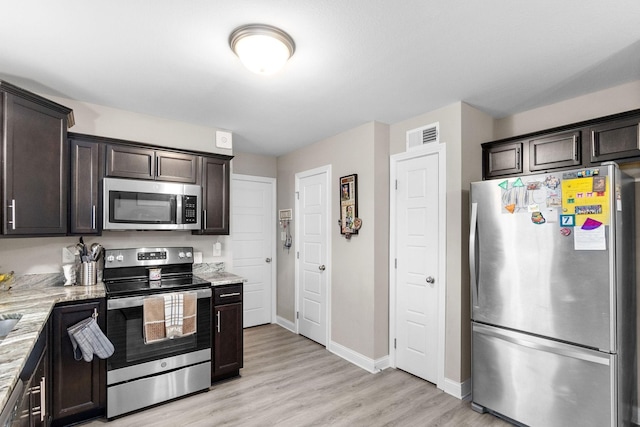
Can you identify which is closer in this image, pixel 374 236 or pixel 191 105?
pixel 191 105

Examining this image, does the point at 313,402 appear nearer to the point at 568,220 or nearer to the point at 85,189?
the point at 568,220

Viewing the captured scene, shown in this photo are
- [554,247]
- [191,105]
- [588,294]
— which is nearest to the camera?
[588,294]

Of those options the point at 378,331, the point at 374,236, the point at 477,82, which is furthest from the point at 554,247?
the point at 378,331

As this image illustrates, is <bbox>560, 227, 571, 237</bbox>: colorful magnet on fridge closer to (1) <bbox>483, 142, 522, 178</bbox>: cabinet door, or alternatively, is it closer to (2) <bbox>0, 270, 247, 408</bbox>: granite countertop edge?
(1) <bbox>483, 142, 522, 178</bbox>: cabinet door

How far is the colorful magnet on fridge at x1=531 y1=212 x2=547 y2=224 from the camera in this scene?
2.26 metres

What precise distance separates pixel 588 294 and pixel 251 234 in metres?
3.88

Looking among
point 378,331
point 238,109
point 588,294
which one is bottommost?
point 378,331

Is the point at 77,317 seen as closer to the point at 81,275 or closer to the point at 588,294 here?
the point at 81,275

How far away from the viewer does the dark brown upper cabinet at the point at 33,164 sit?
215 centimetres

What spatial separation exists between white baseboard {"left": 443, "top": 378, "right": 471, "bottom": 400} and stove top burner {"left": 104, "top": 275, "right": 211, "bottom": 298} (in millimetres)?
2319

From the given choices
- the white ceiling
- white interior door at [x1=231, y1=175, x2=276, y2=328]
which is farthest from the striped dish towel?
white interior door at [x1=231, y1=175, x2=276, y2=328]

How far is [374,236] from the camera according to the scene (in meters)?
3.32

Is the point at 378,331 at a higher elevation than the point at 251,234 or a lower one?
lower

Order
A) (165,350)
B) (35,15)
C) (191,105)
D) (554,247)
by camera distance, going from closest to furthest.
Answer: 1. (35,15)
2. (554,247)
3. (165,350)
4. (191,105)
